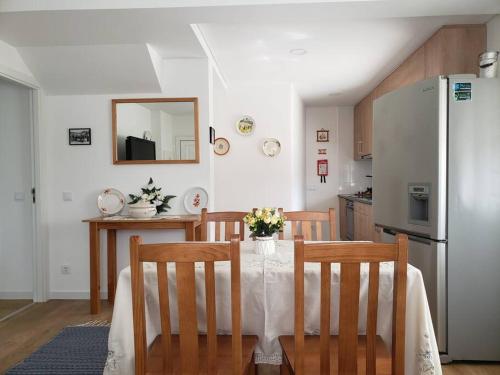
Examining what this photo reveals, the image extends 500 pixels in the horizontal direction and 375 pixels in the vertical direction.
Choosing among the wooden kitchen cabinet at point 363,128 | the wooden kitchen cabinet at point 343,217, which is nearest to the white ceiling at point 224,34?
the wooden kitchen cabinet at point 363,128

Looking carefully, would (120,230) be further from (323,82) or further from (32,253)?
(323,82)

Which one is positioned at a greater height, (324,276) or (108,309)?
(324,276)

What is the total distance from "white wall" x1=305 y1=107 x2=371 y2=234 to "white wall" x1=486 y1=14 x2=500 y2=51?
3652 mm

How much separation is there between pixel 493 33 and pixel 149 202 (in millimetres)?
3190

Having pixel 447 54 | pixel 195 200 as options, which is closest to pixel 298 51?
pixel 447 54

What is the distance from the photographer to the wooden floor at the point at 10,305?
10.6 feet

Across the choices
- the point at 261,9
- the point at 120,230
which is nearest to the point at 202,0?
the point at 261,9

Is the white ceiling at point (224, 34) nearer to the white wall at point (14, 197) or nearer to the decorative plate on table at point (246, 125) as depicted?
the white wall at point (14, 197)

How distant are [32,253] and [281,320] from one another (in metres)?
3.13

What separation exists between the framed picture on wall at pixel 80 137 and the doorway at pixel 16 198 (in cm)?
45

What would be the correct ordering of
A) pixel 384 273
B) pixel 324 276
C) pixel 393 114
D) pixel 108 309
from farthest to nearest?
pixel 108 309 < pixel 393 114 < pixel 384 273 < pixel 324 276

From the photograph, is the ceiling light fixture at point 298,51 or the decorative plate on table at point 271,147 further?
the decorative plate on table at point 271,147

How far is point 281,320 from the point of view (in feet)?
5.02

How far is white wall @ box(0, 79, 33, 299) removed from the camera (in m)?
3.53
